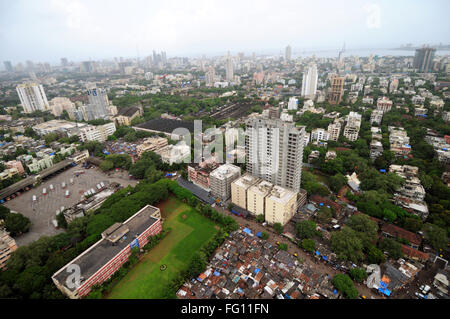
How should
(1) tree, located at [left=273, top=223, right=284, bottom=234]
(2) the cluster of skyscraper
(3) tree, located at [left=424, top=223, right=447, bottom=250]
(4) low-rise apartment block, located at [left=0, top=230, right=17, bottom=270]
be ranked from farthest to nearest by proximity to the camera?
(2) the cluster of skyscraper < (1) tree, located at [left=273, top=223, right=284, bottom=234] < (4) low-rise apartment block, located at [left=0, top=230, right=17, bottom=270] < (3) tree, located at [left=424, top=223, right=447, bottom=250]

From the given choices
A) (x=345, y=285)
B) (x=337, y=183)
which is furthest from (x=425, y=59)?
(x=345, y=285)

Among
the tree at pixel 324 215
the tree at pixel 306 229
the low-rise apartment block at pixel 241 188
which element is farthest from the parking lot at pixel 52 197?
the tree at pixel 324 215

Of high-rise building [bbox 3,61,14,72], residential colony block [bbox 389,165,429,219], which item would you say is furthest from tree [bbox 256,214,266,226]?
high-rise building [bbox 3,61,14,72]

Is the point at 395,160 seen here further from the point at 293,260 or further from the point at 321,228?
the point at 293,260

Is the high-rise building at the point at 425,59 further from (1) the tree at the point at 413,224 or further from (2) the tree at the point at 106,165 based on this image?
(2) the tree at the point at 106,165

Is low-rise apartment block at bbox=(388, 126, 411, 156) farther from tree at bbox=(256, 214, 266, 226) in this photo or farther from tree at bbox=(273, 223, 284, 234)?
tree at bbox=(256, 214, 266, 226)

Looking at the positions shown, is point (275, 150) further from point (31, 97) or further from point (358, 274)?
point (31, 97)
